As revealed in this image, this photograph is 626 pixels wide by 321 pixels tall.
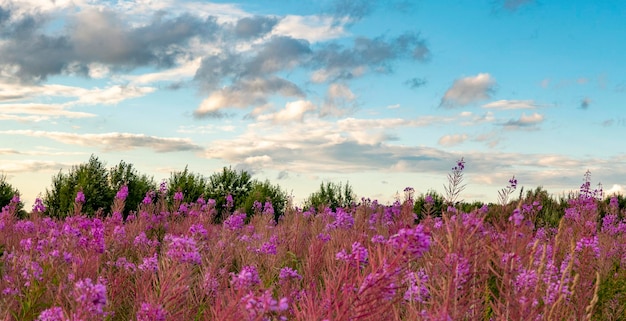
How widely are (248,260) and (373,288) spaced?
597cm

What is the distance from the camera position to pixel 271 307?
1.79 meters

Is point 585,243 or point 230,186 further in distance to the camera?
point 230,186

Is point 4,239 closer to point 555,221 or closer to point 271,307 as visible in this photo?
point 271,307

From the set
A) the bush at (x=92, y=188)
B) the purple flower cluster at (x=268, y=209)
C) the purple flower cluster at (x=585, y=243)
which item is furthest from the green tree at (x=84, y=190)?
the purple flower cluster at (x=585, y=243)

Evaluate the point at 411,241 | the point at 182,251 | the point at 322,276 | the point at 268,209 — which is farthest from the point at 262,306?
the point at 268,209

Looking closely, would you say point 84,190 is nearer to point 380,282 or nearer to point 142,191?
point 142,191

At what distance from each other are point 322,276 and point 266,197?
44.1 feet

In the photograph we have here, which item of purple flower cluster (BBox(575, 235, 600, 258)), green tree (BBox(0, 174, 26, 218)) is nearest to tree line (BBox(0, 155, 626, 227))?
green tree (BBox(0, 174, 26, 218))

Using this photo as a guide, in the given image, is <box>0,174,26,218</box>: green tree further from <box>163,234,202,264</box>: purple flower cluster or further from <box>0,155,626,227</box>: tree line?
<box>163,234,202,264</box>: purple flower cluster

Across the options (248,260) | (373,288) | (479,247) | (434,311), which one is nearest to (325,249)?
(248,260)

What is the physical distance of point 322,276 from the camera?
19.0 ft

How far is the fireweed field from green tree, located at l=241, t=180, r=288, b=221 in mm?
5844

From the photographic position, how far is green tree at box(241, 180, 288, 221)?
19.0 metres

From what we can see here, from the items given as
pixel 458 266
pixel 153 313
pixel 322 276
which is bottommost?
pixel 322 276
